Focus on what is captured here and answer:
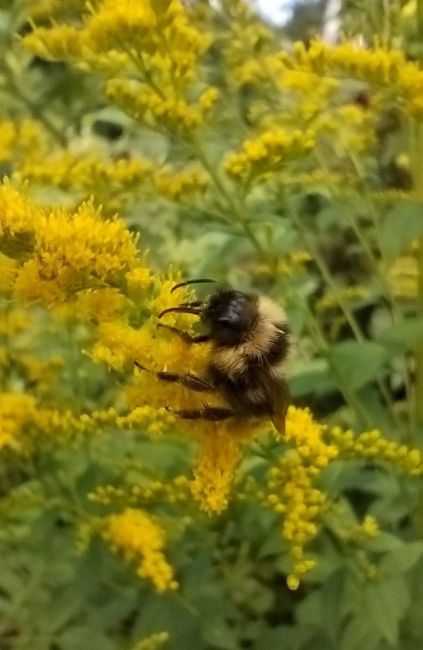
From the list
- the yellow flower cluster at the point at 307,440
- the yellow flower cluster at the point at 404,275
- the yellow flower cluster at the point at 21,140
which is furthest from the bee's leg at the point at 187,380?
the yellow flower cluster at the point at 404,275

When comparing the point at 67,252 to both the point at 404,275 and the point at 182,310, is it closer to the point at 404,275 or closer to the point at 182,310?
the point at 182,310

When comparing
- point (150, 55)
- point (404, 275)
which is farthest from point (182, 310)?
point (404, 275)

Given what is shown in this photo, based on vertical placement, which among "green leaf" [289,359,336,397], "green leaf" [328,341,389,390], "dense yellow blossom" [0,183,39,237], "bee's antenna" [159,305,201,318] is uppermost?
"dense yellow blossom" [0,183,39,237]

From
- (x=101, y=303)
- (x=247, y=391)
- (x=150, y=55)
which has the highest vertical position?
(x=150, y=55)

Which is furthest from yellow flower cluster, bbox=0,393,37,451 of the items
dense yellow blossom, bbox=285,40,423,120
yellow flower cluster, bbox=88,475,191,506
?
dense yellow blossom, bbox=285,40,423,120

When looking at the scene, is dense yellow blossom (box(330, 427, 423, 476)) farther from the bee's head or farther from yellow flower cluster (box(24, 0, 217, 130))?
yellow flower cluster (box(24, 0, 217, 130))
